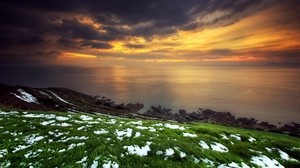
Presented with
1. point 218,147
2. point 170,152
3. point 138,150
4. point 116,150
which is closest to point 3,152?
point 116,150

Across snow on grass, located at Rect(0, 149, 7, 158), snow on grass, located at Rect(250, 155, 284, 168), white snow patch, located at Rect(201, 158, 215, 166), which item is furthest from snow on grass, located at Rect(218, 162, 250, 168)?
snow on grass, located at Rect(0, 149, 7, 158)

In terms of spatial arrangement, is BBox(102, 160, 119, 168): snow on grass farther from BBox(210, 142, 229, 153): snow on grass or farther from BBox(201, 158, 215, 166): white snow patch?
BBox(210, 142, 229, 153): snow on grass

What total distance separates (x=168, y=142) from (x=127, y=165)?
584cm

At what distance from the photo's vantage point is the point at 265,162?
17.4 meters

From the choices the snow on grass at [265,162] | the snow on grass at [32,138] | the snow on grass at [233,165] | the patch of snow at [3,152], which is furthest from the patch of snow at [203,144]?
the patch of snow at [3,152]

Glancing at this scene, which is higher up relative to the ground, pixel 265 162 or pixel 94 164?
pixel 94 164

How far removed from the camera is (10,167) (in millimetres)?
12656

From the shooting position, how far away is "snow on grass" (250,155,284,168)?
1680 centimetres

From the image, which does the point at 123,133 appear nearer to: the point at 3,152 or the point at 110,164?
the point at 110,164

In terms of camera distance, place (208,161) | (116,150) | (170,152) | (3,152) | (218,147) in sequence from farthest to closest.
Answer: (218,147)
(170,152)
(208,161)
(116,150)
(3,152)

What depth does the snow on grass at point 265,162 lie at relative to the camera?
55.1 ft

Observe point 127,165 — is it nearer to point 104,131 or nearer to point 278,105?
point 104,131

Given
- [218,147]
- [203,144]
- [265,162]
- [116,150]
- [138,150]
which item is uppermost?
[116,150]

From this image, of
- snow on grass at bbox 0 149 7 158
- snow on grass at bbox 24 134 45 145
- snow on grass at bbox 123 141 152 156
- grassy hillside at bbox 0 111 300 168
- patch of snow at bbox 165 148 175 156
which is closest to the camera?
grassy hillside at bbox 0 111 300 168
